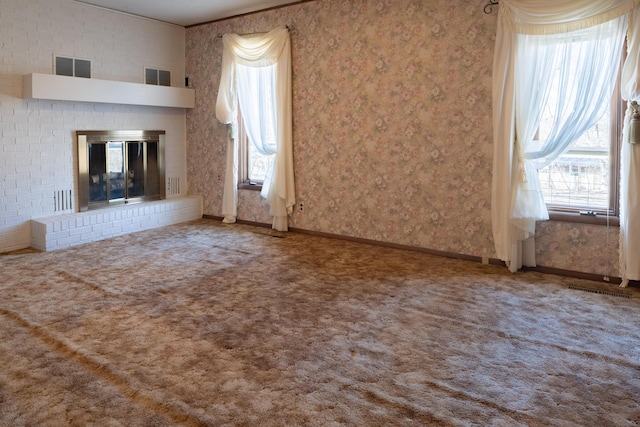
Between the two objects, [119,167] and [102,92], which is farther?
[119,167]

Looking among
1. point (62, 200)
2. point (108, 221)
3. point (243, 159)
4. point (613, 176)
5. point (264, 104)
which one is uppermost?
point (264, 104)

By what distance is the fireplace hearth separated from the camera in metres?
5.79

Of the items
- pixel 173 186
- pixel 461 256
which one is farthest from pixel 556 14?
pixel 173 186

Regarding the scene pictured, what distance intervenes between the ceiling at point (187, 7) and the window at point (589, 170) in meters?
3.32

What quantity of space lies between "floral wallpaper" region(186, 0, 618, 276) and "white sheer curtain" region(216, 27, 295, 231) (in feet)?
0.42

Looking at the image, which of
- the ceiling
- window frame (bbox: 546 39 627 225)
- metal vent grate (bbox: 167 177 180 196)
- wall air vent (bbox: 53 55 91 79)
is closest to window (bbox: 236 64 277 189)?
the ceiling

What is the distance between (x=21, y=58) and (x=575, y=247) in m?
5.62

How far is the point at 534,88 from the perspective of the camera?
4.36 metres

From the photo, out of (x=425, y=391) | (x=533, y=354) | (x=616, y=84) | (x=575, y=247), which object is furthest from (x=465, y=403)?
(x=616, y=84)

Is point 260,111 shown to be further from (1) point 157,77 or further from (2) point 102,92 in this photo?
(2) point 102,92

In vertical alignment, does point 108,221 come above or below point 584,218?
below

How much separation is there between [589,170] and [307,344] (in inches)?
118

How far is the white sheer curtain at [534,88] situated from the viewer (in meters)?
4.05

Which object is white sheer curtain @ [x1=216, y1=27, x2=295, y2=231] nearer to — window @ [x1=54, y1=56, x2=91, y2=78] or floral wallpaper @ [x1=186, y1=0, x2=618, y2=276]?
floral wallpaper @ [x1=186, y1=0, x2=618, y2=276]
